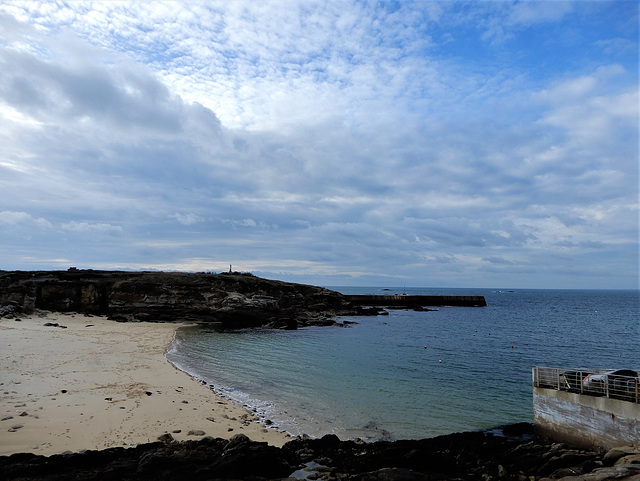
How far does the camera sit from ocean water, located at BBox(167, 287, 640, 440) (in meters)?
18.2

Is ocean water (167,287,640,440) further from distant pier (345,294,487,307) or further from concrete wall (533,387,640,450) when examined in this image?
distant pier (345,294,487,307)

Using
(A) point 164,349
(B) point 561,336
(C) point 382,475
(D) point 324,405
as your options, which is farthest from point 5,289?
(B) point 561,336

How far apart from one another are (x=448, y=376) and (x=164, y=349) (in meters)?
22.9

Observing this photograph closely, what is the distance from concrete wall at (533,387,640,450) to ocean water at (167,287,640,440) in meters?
3.50

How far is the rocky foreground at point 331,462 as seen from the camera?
1030cm

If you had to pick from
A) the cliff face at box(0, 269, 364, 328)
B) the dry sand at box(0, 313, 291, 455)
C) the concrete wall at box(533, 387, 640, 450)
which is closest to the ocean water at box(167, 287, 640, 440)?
A: the dry sand at box(0, 313, 291, 455)

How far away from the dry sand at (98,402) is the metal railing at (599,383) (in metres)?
10.5

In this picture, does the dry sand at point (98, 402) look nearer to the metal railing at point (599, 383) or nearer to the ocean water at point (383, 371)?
the ocean water at point (383, 371)

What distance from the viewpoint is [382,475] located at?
10.8m

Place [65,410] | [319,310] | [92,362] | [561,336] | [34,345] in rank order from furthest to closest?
1. [319,310]
2. [561,336]
3. [34,345]
4. [92,362]
5. [65,410]

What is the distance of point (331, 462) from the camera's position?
12.5 meters

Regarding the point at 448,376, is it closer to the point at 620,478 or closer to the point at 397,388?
the point at 397,388

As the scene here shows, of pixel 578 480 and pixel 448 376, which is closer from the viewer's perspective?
pixel 578 480

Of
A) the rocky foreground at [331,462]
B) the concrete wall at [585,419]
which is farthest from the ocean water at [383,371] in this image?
the concrete wall at [585,419]
